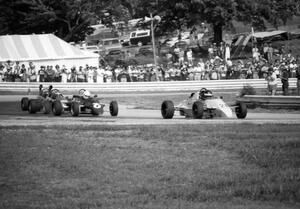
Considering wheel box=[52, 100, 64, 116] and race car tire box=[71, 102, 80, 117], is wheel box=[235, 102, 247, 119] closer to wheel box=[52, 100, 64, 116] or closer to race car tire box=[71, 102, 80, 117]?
race car tire box=[71, 102, 80, 117]

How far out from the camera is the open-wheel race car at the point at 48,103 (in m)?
26.3

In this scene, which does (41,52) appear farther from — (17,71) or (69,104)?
(69,104)

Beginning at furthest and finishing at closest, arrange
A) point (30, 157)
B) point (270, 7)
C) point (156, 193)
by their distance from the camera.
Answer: point (270, 7) < point (30, 157) < point (156, 193)

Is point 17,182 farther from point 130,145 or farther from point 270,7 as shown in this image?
point 270,7

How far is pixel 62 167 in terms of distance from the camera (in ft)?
44.0

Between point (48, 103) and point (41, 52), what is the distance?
16.1 metres

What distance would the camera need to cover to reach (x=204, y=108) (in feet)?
79.8

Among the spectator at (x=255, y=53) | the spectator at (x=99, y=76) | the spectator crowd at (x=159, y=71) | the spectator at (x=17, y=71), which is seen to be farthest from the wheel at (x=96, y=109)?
the spectator at (x=255, y=53)

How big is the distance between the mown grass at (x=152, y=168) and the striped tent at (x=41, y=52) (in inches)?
928

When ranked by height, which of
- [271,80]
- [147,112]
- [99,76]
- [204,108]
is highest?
[99,76]

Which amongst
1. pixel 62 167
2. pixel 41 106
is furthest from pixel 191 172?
pixel 41 106

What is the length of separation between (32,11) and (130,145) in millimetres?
42869

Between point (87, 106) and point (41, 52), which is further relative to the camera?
point (41, 52)

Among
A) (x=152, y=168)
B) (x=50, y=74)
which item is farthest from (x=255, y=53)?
(x=152, y=168)
